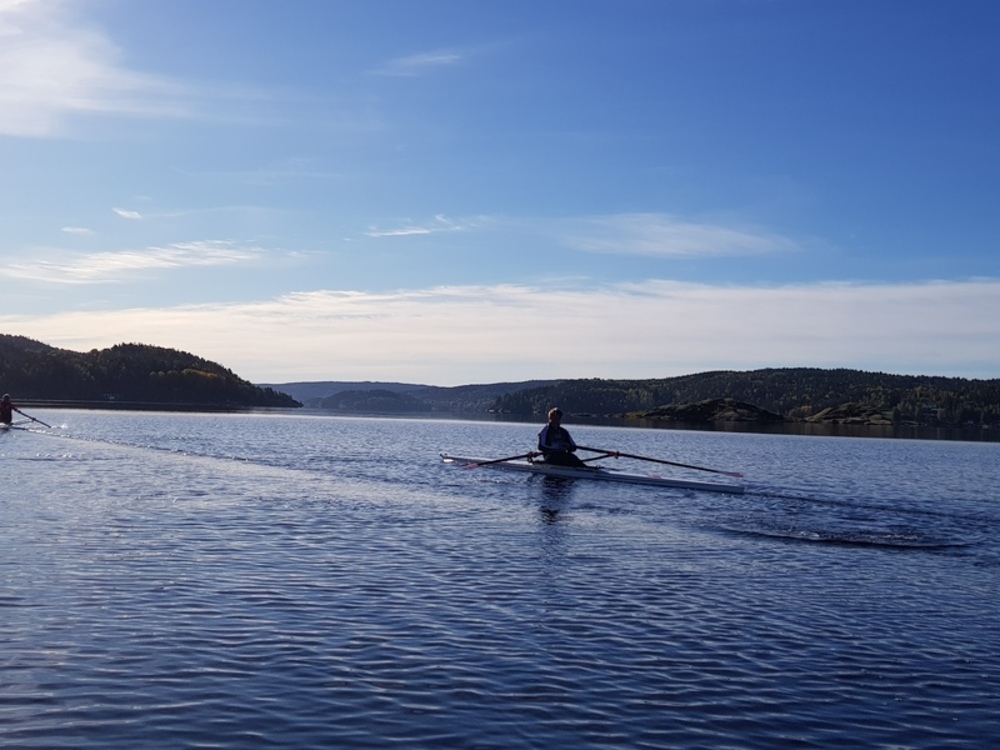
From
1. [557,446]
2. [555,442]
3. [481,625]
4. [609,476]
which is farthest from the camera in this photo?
[555,442]

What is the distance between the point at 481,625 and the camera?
14.7m

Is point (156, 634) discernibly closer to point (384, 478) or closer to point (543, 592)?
point (543, 592)

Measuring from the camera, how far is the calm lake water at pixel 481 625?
10.5m

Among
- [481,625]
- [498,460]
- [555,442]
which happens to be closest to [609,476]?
[555,442]

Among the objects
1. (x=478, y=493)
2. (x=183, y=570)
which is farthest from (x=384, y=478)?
(x=183, y=570)

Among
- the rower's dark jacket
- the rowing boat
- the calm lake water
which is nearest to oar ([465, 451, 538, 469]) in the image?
the rowing boat

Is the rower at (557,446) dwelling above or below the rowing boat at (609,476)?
above

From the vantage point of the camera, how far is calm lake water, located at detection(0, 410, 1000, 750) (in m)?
10.5

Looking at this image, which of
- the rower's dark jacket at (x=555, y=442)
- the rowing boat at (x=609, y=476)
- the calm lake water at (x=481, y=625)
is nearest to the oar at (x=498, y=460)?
the rowing boat at (x=609, y=476)

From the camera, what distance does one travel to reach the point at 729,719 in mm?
10938

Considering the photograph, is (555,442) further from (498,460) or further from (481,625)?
(481,625)

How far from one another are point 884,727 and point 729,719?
1.79 meters

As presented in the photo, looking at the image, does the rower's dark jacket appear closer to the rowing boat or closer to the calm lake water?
the rowing boat

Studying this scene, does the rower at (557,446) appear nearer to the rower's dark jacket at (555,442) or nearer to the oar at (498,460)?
the rower's dark jacket at (555,442)
